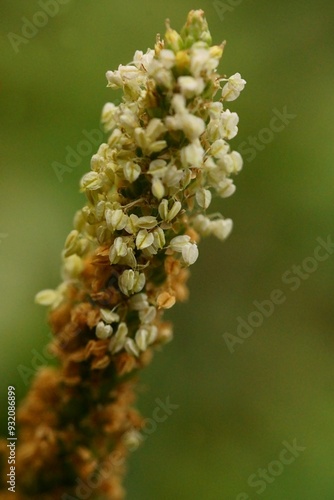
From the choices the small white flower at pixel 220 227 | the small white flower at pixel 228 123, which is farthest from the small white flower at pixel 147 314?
the small white flower at pixel 228 123

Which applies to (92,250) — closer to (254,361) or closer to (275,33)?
(254,361)

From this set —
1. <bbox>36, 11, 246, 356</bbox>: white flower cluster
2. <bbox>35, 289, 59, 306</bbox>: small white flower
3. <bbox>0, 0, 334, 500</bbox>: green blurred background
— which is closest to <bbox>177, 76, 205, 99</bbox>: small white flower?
<bbox>36, 11, 246, 356</bbox>: white flower cluster

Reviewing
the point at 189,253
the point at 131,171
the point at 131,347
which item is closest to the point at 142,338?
the point at 131,347

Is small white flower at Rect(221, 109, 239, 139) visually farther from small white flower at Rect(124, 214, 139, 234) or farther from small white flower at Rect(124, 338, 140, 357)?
small white flower at Rect(124, 338, 140, 357)

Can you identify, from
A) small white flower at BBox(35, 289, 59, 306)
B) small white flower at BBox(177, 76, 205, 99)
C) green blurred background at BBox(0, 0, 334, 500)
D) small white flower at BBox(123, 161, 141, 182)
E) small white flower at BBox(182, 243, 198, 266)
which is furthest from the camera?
green blurred background at BBox(0, 0, 334, 500)

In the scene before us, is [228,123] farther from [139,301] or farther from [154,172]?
[139,301]

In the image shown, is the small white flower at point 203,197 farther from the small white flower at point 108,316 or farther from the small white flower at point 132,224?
the small white flower at point 108,316

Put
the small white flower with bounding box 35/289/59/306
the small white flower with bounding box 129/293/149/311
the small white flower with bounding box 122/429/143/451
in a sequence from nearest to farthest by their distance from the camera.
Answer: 1. the small white flower with bounding box 129/293/149/311
2. the small white flower with bounding box 35/289/59/306
3. the small white flower with bounding box 122/429/143/451
